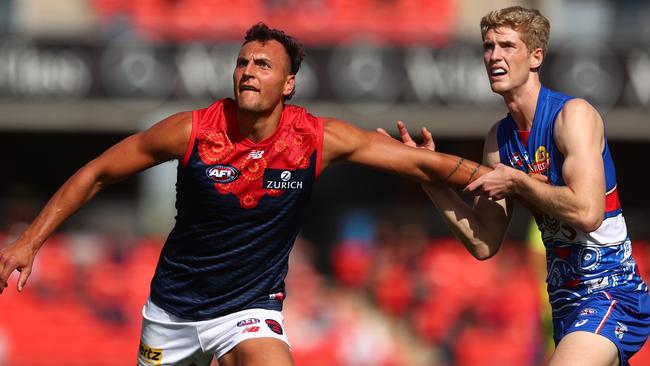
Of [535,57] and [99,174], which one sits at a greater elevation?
[535,57]

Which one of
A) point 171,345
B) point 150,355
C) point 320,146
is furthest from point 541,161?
point 150,355

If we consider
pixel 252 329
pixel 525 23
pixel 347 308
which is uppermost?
pixel 525 23

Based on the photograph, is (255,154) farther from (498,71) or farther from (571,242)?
(571,242)

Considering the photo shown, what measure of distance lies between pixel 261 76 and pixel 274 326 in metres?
1.28

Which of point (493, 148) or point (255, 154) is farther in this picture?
point (493, 148)

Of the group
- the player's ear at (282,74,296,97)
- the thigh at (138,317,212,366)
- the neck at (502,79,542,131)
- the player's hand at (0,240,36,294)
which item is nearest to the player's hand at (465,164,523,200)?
the neck at (502,79,542,131)

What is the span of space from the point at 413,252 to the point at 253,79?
1004cm

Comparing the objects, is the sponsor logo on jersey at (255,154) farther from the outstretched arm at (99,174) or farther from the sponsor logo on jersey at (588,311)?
the sponsor logo on jersey at (588,311)

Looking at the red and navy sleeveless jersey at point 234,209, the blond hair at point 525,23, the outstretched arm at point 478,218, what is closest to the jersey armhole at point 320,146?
the red and navy sleeveless jersey at point 234,209

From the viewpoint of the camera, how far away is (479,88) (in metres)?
15.8

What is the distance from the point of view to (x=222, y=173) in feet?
17.6

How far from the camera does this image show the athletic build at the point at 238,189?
5.34 meters

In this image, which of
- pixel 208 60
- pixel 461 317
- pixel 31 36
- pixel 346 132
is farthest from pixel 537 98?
pixel 31 36

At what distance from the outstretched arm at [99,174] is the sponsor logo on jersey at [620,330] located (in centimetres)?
229
